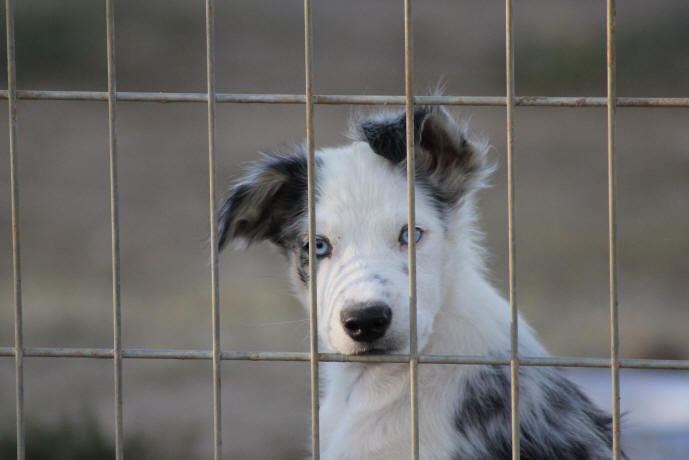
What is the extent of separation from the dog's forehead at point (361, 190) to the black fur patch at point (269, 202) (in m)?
0.18

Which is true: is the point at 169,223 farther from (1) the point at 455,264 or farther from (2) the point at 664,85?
(1) the point at 455,264

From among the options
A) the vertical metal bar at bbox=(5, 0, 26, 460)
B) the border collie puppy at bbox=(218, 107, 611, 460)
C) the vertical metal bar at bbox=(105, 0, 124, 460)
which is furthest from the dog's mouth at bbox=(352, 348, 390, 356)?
the vertical metal bar at bbox=(5, 0, 26, 460)

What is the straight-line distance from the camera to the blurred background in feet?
23.5

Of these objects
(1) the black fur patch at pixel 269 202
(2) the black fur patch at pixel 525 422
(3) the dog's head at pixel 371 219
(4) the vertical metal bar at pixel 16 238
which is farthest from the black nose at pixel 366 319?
(4) the vertical metal bar at pixel 16 238

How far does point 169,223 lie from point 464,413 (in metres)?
7.28

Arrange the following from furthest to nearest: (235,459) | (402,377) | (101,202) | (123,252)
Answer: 1. (101,202)
2. (123,252)
3. (235,459)
4. (402,377)

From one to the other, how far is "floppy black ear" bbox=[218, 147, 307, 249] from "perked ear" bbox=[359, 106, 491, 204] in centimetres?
31

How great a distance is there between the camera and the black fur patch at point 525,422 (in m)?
3.14

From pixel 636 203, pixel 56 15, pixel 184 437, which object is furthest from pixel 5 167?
pixel 636 203

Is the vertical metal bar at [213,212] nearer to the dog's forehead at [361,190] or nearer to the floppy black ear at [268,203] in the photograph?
the dog's forehead at [361,190]

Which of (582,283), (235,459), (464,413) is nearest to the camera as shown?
(464,413)

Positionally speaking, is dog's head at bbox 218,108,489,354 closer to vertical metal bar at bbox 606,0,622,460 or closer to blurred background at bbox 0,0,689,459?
vertical metal bar at bbox 606,0,622,460

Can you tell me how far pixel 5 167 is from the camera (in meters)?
9.95

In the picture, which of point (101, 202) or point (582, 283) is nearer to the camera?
point (582, 283)
